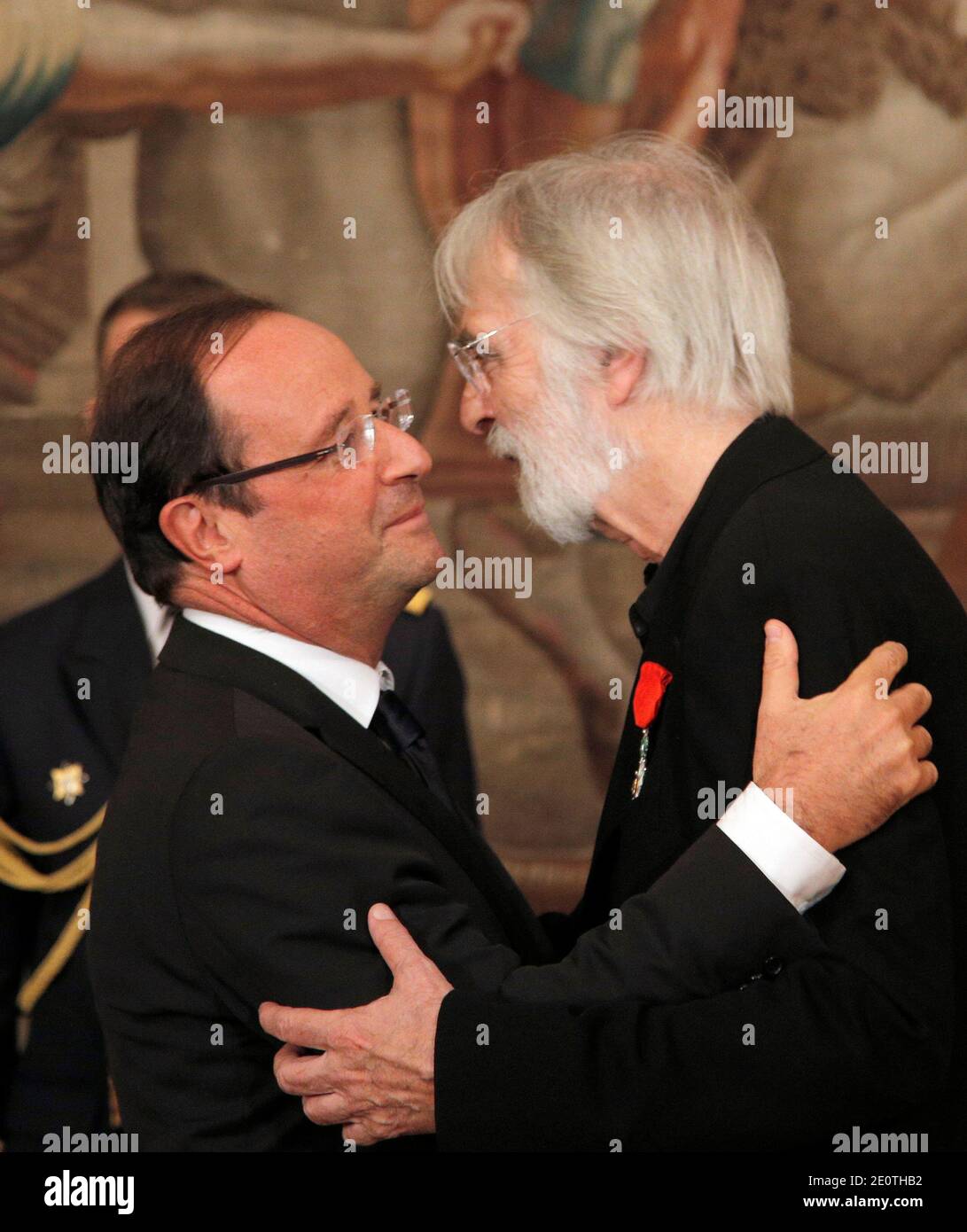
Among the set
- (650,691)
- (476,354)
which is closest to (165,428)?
(476,354)

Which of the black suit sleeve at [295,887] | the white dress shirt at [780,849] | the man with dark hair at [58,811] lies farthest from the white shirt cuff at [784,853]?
the man with dark hair at [58,811]

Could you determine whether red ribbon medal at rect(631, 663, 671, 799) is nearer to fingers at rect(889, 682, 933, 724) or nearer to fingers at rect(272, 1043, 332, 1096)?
fingers at rect(889, 682, 933, 724)

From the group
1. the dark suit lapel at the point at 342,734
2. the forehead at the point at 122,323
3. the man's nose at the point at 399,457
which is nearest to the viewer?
the dark suit lapel at the point at 342,734

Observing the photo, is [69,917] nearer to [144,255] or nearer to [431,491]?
[431,491]

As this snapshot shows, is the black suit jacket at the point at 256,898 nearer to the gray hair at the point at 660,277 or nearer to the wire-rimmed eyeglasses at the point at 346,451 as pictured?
the wire-rimmed eyeglasses at the point at 346,451

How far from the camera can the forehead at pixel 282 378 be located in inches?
97.8

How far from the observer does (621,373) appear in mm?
2537

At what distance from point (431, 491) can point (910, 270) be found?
1.87 m

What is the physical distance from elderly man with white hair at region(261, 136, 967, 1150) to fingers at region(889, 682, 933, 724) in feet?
0.25

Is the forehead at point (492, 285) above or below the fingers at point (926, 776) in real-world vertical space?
above

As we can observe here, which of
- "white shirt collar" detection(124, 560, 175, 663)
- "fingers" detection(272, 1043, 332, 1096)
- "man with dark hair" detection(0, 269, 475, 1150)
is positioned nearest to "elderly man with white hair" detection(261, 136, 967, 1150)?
"fingers" detection(272, 1043, 332, 1096)

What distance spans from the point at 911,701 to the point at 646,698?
432 millimetres

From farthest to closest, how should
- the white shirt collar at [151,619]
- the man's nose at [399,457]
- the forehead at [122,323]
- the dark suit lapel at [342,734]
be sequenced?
1. the forehead at [122,323]
2. the white shirt collar at [151,619]
3. the man's nose at [399,457]
4. the dark suit lapel at [342,734]

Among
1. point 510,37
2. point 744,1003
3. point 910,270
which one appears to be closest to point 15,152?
point 510,37
